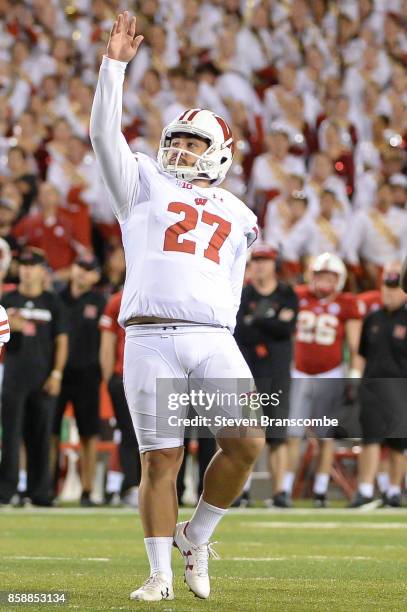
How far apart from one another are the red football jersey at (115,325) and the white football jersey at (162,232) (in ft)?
20.2

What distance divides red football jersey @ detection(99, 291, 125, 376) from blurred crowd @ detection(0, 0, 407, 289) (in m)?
2.14

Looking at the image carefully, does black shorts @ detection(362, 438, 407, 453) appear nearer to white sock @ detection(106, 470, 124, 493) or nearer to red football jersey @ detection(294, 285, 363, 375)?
red football jersey @ detection(294, 285, 363, 375)

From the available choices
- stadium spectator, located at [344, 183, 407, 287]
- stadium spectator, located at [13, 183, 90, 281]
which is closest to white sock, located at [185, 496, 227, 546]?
stadium spectator, located at [13, 183, 90, 281]

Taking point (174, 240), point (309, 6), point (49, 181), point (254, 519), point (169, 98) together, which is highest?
point (309, 6)

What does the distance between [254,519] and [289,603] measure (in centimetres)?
538

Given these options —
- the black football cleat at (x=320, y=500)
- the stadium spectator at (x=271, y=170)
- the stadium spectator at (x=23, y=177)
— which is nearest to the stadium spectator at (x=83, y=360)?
the black football cleat at (x=320, y=500)

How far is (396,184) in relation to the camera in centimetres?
1619

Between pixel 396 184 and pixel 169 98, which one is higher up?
pixel 169 98

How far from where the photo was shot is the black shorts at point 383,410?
27.8 ft

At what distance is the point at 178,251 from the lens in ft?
19.9

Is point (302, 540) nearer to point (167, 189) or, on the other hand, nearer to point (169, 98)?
point (167, 189)

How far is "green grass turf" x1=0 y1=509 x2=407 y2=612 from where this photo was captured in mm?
5863

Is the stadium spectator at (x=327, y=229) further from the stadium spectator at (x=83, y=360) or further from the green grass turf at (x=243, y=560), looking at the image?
the green grass turf at (x=243, y=560)

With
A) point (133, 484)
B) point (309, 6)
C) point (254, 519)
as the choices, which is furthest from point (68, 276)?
point (309, 6)
